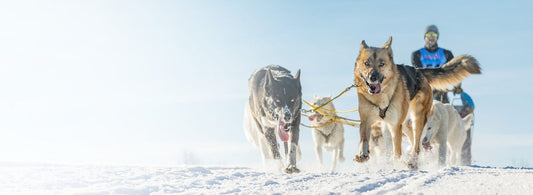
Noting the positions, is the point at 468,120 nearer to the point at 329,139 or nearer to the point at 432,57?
the point at 432,57

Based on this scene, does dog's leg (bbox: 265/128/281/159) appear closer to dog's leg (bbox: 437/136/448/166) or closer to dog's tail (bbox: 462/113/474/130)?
dog's leg (bbox: 437/136/448/166)

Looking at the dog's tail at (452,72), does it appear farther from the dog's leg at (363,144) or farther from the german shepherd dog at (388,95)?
the dog's leg at (363,144)

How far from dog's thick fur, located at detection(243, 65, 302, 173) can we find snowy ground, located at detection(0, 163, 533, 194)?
1.05 m

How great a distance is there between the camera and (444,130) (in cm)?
838

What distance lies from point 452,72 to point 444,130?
2.03 m

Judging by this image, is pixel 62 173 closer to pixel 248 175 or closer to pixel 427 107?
pixel 248 175

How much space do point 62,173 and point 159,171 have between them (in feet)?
3.52

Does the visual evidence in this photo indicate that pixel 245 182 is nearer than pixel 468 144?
Yes

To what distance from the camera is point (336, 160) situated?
10844 millimetres

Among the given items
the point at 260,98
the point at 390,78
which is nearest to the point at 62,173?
the point at 260,98

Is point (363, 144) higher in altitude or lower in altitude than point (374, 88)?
lower

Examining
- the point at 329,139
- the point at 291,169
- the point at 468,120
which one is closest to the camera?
the point at 291,169

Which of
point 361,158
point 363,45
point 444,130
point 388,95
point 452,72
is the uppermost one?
point 363,45

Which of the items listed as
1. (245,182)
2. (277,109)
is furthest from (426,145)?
(245,182)
